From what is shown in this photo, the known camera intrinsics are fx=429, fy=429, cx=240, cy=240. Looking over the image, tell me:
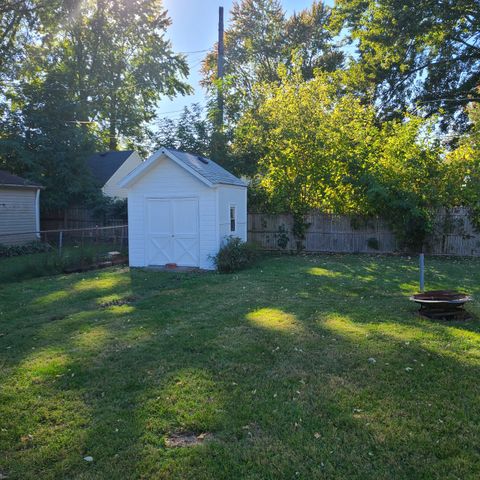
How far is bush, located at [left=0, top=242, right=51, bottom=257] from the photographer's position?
1688cm

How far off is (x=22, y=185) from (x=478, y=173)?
18.2 m

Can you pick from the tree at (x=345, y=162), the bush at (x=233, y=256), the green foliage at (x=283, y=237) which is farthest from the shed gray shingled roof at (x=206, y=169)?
the green foliage at (x=283, y=237)

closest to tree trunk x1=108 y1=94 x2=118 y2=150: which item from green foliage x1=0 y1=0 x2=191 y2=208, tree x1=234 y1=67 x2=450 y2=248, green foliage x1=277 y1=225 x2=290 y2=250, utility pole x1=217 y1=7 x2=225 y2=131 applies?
green foliage x1=0 y1=0 x2=191 y2=208

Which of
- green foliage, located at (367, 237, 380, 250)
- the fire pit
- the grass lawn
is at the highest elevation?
green foliage, located at (367, 237, 380, 250)

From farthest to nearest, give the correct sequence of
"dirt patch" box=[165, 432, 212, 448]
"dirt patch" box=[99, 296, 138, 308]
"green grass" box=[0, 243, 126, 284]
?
"green grass" box=[0, 243, 126, 284]
"dirt patch" box=[99, 296, 138, 308]
"dirt patch" box=[165, 432, 212, 448]

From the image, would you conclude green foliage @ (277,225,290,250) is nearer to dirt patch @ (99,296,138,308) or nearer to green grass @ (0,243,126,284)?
green grass @ (0,243,126,284)

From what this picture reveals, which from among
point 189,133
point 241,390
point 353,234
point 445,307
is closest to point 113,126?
point 189,133

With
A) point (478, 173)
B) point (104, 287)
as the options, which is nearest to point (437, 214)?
point (478, 173)

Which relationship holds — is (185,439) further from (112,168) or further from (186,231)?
(112,168)

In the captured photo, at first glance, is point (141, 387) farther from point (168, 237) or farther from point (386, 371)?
point (168, 237)

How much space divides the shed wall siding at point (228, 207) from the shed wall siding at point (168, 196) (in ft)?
1.20

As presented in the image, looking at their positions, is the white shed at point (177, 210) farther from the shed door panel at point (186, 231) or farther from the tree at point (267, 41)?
the tree at point (267, 41)

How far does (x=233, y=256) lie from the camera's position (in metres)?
12.6

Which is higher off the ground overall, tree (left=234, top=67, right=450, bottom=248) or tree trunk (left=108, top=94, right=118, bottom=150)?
tree trunk (left=108, top=94, right=118, bottom=150)
